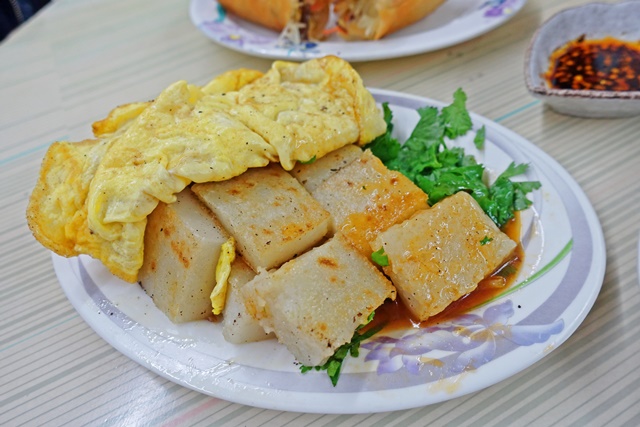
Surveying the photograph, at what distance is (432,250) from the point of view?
1734 millimetres

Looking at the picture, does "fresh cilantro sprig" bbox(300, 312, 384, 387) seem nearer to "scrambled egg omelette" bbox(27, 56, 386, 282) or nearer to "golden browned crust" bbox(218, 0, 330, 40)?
"scrambled egg omelette" bbox(27, 56, 386, 282)

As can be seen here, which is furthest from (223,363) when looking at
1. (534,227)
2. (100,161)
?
(534,227)

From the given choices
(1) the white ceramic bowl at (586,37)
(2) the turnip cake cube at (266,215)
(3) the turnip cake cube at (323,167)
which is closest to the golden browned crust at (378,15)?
(1) the white ceramic bowl at (586,37)

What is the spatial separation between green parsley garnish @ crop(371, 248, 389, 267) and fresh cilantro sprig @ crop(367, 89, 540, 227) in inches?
16.0

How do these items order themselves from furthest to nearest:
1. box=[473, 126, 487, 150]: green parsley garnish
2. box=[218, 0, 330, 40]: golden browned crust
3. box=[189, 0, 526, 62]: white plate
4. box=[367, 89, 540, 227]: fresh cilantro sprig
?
box=[218, 0, 330, 40]: golden browned crust
box=[189, 0, 526, 62]: white plate
box=[473, 126, 487, 150]: green parsley garnish
box=[367, 89, 540, 227]: fresh cilantro sprig

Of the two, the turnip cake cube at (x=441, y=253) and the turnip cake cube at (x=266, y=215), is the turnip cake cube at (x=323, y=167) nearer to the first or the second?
the turnip cake cube at (x=266, y=215)

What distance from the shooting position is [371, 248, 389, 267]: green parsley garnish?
1723 mm

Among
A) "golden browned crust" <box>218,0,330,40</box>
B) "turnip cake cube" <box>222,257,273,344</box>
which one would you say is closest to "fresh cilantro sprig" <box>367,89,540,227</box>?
"turnip cake cube" <box>222,257,273,344</box>

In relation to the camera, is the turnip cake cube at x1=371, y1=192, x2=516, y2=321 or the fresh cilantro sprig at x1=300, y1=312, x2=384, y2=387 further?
the turnip cake cube at x1=371, y1=192, x2=516, y2=321

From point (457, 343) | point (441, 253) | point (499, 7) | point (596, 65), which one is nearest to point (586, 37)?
point (596, 65)

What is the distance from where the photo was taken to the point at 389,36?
3227 millimetres

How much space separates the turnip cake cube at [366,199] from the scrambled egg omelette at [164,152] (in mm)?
144

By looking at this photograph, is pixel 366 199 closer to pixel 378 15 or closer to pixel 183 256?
pixel 183 256

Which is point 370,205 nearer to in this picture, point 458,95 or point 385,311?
point 385,311
